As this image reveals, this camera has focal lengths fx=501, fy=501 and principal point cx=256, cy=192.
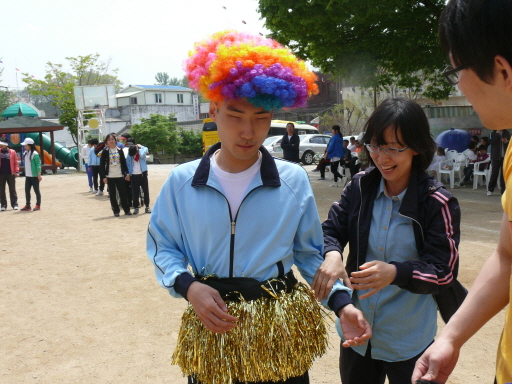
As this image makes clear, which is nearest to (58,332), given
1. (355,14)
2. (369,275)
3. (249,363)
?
(249,363)

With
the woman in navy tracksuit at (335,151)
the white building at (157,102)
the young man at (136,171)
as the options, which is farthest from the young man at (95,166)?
the white building at (157,102)

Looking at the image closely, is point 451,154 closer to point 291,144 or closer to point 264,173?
point 291,144

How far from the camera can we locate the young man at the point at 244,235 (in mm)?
2072

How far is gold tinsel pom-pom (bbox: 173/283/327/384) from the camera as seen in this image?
6.78 feet

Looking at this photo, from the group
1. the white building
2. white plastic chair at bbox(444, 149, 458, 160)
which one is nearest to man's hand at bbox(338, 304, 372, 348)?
white plastic chair at bbox(444, 149, 458, 160)

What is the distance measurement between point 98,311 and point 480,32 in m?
4.86

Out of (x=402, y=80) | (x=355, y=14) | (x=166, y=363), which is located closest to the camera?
(x=166, y=363)

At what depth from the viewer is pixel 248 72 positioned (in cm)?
207

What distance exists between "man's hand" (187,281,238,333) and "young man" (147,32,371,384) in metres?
0.03

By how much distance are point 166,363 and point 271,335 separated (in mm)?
2269

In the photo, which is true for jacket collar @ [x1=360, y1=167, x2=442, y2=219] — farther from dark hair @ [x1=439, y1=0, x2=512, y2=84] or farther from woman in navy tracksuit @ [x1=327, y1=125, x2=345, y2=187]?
woman in navy tracksuit @ [x1=327, y1=125, x2=345, y2=187]

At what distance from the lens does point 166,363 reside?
13.3 feet

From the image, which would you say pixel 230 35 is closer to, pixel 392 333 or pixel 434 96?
pixel 392 333

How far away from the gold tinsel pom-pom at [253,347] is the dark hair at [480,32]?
1228mm
